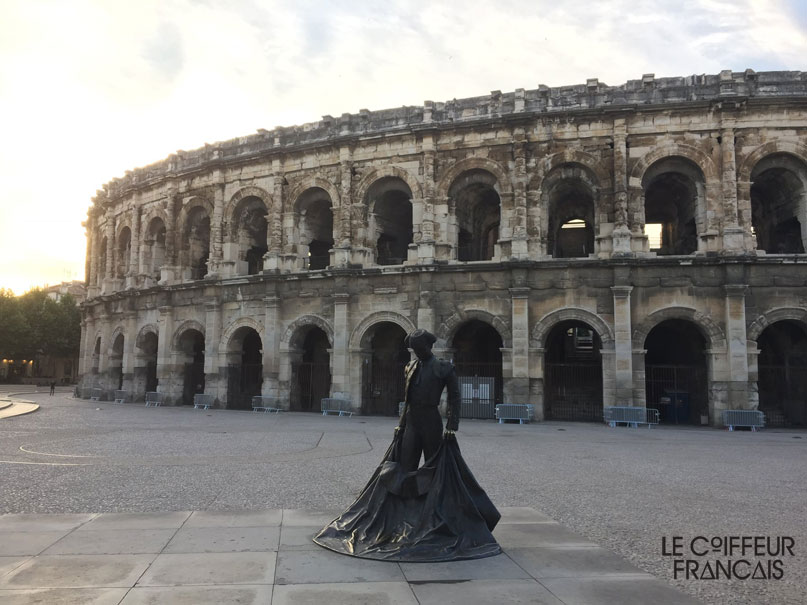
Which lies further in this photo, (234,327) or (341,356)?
(234,327)

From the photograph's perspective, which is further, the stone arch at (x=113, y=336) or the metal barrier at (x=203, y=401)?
the stone arch at (x=113, y=336)

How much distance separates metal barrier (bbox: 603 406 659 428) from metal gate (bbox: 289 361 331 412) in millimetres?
11561

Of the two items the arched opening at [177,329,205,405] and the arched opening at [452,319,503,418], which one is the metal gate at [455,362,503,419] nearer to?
the arched opening at [452,319,503,418]

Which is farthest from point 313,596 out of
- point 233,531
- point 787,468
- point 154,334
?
point 154,334

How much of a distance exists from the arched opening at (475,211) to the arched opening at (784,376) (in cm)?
1096

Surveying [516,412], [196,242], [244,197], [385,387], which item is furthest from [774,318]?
[196,242]

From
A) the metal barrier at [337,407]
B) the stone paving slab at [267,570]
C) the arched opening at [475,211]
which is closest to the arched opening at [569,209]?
the arched opening at [475,211]

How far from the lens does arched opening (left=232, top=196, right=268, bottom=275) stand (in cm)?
2591

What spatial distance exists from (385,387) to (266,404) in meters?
4.85

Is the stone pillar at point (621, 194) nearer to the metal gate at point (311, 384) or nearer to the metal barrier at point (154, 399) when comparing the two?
the metal gate at point (311, 384)

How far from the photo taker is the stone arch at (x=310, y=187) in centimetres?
2342

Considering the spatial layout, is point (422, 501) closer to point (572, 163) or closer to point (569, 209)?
point (572, 163)

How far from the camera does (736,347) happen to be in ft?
60.9

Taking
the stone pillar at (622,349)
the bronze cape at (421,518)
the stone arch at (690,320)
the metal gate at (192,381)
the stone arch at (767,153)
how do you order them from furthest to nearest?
1. the metal gate at (192,381)
2. the stone arch at (767,153)
3. the stone pillar at (622,349)
4. the stone arch at (690,320)
5. the bronze cape at (421,518)
